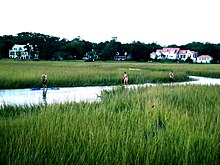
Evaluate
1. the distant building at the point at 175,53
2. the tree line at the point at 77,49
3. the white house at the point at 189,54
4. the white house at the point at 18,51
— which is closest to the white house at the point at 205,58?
the tree line at the point at 77,49

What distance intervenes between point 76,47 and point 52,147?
234ft

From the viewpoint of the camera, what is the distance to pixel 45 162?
9.87ft

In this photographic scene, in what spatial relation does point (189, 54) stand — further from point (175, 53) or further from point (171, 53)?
point (171, 53)

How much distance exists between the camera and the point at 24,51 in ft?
247

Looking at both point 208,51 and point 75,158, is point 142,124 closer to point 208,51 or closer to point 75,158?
point 75,158

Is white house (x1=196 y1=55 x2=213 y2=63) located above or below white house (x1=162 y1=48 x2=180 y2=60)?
below

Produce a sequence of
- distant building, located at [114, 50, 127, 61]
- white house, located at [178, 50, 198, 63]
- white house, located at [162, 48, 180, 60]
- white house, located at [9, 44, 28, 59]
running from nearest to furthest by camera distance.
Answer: white house, located at [9, 44, 28, 59] < distant building, located at [114, 50, 127, 61] < white house, located at [178, 50, 198, 63] < white house, located at [162, 48, 180, 60]

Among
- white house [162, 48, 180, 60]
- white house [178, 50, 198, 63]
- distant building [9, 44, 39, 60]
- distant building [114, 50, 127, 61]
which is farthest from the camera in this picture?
white house [162, 48, 180, 60]

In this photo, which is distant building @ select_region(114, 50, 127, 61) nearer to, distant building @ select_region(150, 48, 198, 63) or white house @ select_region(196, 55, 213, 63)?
distant building @ select_region(150, 48, 198, 63)

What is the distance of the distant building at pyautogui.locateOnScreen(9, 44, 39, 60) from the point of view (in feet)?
227

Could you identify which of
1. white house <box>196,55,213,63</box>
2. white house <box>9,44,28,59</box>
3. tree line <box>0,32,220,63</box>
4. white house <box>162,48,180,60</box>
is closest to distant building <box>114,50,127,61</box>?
tree line <box>0,32,220,63</box>

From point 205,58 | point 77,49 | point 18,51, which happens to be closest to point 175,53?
point 205,58

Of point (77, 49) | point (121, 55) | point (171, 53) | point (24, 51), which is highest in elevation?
point (77, 49)

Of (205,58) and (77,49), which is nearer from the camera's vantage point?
(77,49)
